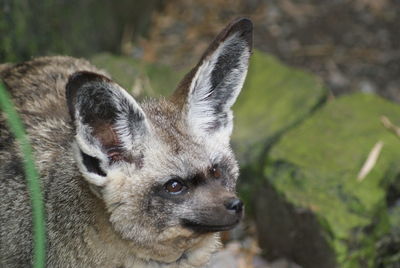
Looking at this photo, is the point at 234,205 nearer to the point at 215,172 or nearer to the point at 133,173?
the point at 215,172

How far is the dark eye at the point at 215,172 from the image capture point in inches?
154

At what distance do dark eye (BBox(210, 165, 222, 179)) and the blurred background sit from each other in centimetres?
174

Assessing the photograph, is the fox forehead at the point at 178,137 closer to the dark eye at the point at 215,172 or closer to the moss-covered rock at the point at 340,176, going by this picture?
the dark eye at the point at 215,172

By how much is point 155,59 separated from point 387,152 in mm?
3856

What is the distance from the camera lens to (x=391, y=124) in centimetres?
649

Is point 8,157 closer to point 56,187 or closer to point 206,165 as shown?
point 56,187

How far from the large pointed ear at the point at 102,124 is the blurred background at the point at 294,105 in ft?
7.05

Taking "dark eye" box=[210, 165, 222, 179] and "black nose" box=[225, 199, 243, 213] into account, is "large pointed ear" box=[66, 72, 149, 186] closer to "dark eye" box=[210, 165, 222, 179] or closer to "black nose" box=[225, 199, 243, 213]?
"dark eye" box=[210, 165, 222, 179]

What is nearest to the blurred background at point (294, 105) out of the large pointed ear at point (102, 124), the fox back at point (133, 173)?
the fox back at point (133, 173)

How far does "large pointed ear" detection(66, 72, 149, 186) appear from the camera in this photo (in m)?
3.54

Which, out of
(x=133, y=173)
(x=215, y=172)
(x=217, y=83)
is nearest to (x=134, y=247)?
(x=133, y=173)

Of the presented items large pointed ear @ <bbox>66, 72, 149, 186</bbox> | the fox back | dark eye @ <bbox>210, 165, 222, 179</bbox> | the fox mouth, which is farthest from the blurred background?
large pointed ear @ <bbox>66, 72, 149, 186</bbox>

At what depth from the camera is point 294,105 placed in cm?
→ 689

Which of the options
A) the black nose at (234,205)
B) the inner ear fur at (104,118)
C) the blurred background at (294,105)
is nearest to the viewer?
the inner ear fur at (104,118)
